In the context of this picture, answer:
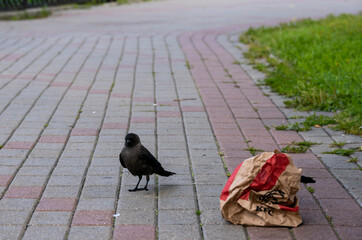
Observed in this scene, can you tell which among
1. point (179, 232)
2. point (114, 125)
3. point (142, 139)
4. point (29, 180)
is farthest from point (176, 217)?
point (114, 125)

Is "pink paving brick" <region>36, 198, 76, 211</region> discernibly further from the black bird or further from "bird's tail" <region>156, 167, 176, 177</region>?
"bird's tail" <region>156, 167, 176, 177</region>

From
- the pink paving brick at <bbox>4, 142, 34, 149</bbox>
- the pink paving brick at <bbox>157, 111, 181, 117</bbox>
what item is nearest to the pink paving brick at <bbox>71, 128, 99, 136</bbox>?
the pink paving brick at <bbox>4, 142, 34, 149</bbox>

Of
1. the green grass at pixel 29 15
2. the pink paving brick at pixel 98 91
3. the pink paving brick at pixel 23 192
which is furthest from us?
the green grass at pixel 29 15

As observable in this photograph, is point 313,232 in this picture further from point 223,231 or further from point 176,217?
point 176,217

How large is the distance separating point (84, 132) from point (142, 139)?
672 millimetres

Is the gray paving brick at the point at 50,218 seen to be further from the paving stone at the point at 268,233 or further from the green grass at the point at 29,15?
the green grass at the point at 29,15

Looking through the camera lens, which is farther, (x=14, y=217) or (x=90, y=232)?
(x=14, y=217)

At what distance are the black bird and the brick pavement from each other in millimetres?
172

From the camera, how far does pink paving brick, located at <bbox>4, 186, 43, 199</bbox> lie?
4317 mm

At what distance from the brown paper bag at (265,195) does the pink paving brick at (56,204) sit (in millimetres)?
1120

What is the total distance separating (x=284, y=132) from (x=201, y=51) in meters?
5.40

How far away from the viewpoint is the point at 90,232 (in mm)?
3730

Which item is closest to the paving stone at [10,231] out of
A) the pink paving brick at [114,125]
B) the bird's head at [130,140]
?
the bird's head at [130,140]

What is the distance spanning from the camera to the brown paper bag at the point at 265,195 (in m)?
3.84
